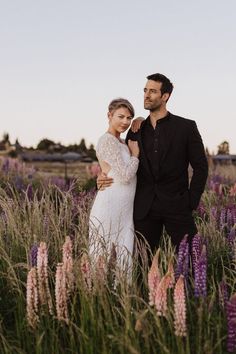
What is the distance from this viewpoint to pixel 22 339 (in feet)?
13.6

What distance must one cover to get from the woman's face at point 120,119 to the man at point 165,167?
0.52 ft

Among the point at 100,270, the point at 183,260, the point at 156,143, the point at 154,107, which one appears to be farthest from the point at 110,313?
the point at 154,107

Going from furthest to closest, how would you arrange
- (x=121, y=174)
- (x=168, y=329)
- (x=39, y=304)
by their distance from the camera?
1. (x=121, y=174)
2. (x=39, y=304)
3. (x=168, y=329)

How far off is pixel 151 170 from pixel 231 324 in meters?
2.57

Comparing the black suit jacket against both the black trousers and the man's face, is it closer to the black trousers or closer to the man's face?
the black trousers

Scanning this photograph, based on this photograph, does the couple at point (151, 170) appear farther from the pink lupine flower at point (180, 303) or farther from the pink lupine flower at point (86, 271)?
the pink lupine flower at point (180, 303)

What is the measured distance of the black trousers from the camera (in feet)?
18.7

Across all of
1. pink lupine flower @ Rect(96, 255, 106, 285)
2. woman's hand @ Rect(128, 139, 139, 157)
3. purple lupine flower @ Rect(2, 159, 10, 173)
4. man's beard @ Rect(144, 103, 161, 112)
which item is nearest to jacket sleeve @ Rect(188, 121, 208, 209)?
Result: man's beard @ Rect(144, 103, 161, 112)

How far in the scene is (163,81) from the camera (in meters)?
5.64

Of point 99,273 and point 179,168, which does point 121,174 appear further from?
point 99,273

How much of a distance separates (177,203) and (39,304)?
6.53ft

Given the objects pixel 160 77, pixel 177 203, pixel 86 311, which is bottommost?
pixel 86 311

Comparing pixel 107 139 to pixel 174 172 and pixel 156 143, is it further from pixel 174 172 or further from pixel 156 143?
pixel 174 172

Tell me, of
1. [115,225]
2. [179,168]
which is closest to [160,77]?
[179,168]
